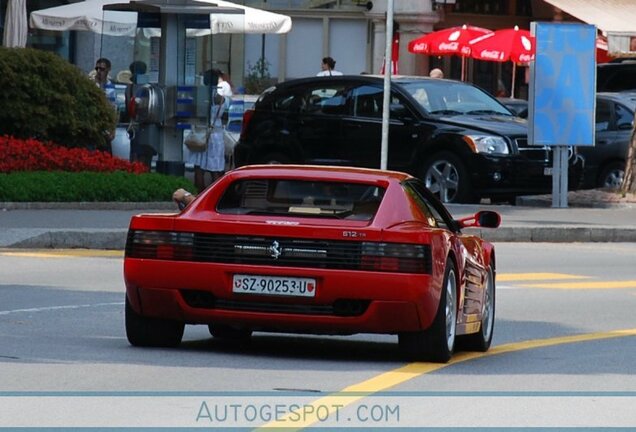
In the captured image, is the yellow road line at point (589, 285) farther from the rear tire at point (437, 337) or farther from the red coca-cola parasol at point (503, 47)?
the red coca-cola parasol at point (503, 47)

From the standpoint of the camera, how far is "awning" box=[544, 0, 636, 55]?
40.7 m

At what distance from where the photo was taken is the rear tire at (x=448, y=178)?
2741cm

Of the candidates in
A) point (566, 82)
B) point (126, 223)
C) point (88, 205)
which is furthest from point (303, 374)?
point (566, 82)

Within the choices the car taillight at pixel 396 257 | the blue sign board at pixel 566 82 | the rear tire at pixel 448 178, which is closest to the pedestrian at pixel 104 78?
the rear tire at pixel 448 178

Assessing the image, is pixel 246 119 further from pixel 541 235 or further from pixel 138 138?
pixel 541 235

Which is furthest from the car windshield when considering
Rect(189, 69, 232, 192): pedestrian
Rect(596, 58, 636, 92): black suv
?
Rect(596, 58, 636, 92): black suv

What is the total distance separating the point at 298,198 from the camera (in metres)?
12.1

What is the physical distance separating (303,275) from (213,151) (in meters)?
18.2

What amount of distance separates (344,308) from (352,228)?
1.57 ft

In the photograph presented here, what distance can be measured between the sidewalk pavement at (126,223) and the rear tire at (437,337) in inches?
377

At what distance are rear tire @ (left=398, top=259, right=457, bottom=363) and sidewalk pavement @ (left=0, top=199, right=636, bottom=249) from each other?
9583 mm

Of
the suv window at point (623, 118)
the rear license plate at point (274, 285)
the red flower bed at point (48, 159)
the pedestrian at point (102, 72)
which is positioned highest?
the pedestrian at point (102, 72)

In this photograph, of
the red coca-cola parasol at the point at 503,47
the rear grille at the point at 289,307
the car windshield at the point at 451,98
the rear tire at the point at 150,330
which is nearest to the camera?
the rear grille at the point at 289,307

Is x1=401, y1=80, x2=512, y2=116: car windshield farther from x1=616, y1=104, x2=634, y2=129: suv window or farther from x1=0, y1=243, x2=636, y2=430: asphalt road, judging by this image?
x1=0, y1=243, x2=636, y2=430: asphalt road
